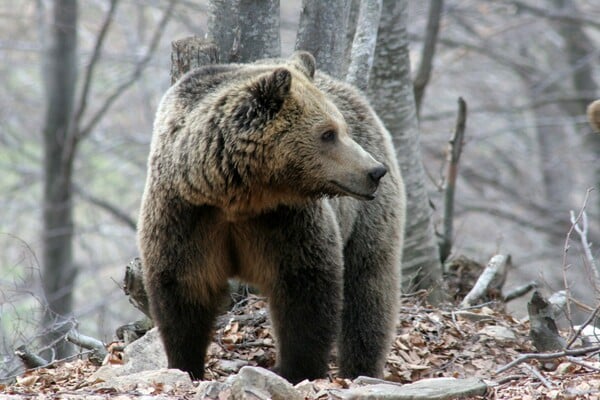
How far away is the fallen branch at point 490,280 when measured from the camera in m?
8.55

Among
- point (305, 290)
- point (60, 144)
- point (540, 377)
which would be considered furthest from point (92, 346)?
point (60, 144)

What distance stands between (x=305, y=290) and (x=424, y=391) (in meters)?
1.30

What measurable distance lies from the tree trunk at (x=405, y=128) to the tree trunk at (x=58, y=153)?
7319 millimetres

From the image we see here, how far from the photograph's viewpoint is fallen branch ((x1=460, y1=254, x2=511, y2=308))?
28.0ft

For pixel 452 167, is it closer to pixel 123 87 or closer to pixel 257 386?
pixel 257 386

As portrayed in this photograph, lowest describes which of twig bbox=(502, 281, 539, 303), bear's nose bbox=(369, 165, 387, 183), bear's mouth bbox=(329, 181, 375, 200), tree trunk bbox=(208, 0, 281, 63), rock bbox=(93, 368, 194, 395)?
twig bbox=(502, 281, 539, 303)

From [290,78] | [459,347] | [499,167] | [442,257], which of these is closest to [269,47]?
[290,78]

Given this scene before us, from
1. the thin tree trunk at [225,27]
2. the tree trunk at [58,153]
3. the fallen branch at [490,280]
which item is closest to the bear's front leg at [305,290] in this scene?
the thin tree trunk at [225,27]

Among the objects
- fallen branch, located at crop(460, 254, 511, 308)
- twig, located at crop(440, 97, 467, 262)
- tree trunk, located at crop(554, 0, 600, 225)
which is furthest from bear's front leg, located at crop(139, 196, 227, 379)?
tree trunk, located at crop(554, 0, 600, 225)

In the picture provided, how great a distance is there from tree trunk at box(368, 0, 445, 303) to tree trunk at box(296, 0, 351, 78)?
5.49ft

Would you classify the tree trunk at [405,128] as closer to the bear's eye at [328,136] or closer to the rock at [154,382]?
the bear's eye at [328,136]

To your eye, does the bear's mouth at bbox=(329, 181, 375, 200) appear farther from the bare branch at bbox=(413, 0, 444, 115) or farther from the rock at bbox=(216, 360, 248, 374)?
the bare branch at bbox=(413, 0, 444, 115)

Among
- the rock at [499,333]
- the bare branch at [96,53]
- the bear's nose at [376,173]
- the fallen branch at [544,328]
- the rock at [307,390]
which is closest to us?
the rock at [307,390]

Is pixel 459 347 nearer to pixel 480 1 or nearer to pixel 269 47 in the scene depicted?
pixel 269 47
